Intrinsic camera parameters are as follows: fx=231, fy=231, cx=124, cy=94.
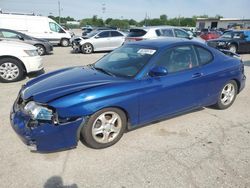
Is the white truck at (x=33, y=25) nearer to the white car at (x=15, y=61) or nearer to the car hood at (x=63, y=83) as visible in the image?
the white car at (x=15, y=61)

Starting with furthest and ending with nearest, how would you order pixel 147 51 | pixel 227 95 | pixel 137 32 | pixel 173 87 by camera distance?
1. pixel 137 32
2. pixel 227 95
3. pixel 147 51
4. pixel 173 87

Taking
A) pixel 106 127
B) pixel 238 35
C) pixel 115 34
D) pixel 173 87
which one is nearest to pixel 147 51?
pixel 173 87

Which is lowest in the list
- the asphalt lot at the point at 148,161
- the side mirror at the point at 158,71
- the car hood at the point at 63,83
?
the asphalt lot at the point at 148,161

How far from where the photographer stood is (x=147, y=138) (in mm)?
3574

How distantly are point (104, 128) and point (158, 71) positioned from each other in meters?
1.12

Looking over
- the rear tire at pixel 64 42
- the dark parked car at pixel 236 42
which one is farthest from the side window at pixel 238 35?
the rear tire at pixel 64 42

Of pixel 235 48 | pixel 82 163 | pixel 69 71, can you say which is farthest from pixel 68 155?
pixel 235 48

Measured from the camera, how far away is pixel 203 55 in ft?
13.8

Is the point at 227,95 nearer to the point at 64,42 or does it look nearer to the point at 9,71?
the point at 9,71

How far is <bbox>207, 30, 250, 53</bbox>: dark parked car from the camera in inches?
551

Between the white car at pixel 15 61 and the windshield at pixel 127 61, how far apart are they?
11.3ft

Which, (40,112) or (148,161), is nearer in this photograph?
(40,112)

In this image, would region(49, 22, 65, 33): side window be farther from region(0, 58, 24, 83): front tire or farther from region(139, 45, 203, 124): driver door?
region(139, 45, 203, 124): driver door

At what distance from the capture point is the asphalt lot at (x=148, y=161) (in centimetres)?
264
